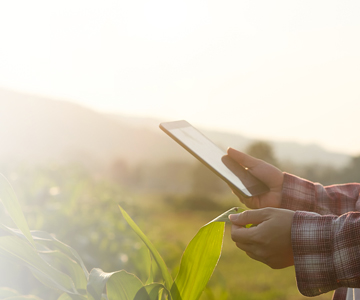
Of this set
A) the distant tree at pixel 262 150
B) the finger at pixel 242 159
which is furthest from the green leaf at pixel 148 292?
the distant tree at pixel 262 150

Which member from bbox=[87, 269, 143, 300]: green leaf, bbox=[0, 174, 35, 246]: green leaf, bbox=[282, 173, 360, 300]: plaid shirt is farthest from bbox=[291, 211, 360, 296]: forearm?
bbox=[0, 174, 35, 246]: green leaf

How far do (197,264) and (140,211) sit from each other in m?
1.64

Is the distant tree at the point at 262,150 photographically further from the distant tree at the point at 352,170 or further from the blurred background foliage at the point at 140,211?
the distant tree at the point at 352,170

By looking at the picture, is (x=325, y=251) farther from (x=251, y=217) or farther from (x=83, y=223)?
(x=83, y=223)

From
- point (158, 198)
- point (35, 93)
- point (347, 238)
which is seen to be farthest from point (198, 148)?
point (158, 198)

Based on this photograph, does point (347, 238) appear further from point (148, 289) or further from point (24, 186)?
point (24, 186)

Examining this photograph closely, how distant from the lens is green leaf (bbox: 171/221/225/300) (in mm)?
366

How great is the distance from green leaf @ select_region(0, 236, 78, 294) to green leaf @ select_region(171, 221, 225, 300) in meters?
0.12

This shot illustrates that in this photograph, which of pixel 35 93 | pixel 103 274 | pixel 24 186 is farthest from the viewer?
pixel 35 93

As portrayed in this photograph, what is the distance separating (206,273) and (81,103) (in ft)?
18.6

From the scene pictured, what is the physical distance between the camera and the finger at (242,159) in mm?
737

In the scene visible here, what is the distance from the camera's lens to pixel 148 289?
0.33m

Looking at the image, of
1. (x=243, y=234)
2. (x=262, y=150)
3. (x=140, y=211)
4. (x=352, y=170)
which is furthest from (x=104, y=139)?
(x=243, y=234)

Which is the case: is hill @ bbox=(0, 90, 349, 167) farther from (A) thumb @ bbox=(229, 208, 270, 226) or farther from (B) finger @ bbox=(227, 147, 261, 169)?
(A) thumb @ bbox=(229, 208, 270, 226)
